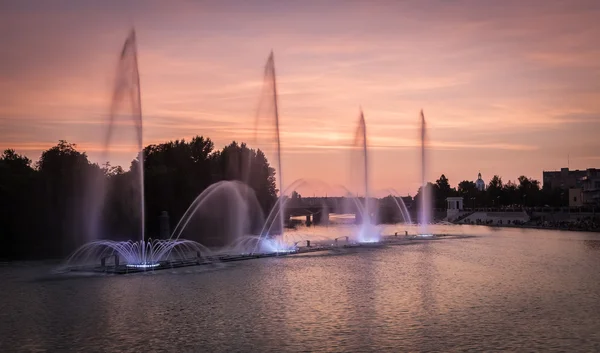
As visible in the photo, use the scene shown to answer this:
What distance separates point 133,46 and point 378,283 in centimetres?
2210

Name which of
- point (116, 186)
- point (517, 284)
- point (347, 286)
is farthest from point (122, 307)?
point (116, 186)

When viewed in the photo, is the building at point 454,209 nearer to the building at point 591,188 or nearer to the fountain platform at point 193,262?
the building at point 591,188

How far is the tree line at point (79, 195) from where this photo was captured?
207ft

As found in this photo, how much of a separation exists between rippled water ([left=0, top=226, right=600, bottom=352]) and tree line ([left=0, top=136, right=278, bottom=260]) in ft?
64.4

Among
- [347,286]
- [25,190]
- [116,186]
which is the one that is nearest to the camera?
[347,286]

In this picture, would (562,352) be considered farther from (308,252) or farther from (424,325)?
(308,252)

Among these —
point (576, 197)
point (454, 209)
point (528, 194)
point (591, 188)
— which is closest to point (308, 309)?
point (591, 188)

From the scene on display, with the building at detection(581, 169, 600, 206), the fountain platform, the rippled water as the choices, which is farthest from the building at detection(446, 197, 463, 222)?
the rippled water

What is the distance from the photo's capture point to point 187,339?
21.2 metres

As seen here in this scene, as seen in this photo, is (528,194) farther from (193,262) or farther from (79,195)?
(193,262)

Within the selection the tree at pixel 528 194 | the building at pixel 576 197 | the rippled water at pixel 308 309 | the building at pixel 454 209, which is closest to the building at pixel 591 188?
the building at pixel 576 197

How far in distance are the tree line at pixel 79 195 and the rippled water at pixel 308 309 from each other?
19.6 m

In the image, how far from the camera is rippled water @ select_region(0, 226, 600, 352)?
20.7m

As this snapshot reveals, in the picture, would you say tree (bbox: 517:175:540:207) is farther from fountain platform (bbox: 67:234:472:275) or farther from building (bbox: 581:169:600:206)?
fountain platform (bbox: 67:234:472:275)
